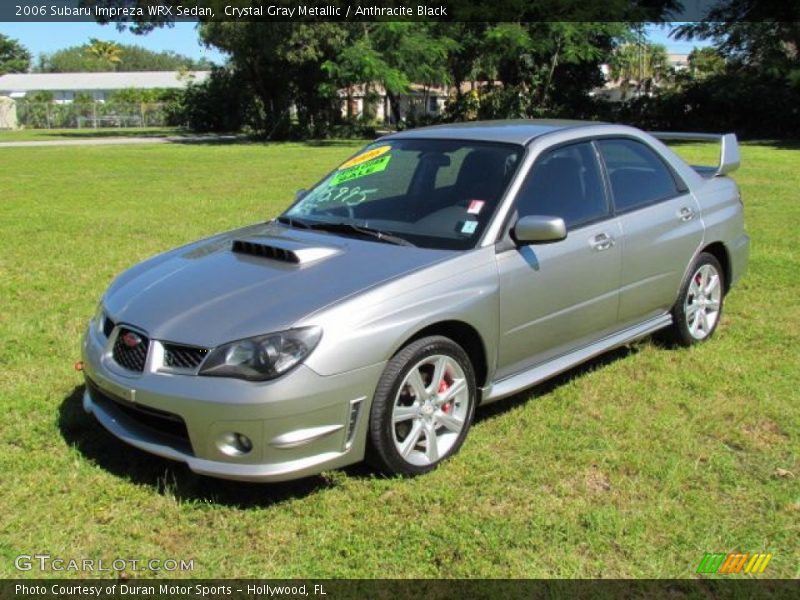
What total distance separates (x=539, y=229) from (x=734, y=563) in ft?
5.71

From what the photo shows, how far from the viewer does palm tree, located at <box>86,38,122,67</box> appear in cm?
13025

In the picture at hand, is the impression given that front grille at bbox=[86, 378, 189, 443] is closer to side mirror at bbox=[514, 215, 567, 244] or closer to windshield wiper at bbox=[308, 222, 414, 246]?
windshield wiper at bbox=[308, 222, 414, 246]

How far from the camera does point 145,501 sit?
11.5 feet

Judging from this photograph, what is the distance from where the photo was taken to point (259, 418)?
320 centimetres

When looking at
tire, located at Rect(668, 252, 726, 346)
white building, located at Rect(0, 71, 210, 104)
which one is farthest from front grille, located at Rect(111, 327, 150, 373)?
white building, located at Rect(0, 71, 210, 104)

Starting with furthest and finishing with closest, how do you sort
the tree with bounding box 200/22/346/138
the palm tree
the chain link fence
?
the palm tree → the chain link fence → the tree with bounding box 200/22/346/138

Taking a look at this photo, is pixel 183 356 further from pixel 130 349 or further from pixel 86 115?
pixel 86 115

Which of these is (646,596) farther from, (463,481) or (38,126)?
(38,126)

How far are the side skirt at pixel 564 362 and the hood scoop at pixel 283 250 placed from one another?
1.09 meters

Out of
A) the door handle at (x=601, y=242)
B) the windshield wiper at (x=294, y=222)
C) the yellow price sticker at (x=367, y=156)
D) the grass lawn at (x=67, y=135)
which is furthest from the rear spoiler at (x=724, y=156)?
the grass lawn at (x=67, y=135)

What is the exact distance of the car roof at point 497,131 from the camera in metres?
4.54

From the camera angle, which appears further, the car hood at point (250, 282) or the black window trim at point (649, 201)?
the black window trim at point (649, 201)

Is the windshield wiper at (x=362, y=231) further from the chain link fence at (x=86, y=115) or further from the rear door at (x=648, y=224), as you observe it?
the chain link fence at (x=86, y=115)

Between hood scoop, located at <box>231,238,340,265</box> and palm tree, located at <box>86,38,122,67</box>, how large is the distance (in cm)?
13910
